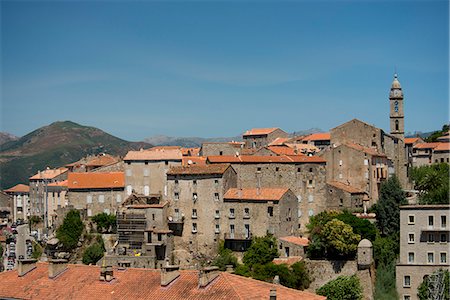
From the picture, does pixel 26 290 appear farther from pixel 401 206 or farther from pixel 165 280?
pixel 401 206

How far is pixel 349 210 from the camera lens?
72.4 m

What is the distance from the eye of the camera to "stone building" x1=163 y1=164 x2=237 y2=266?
70.4 m

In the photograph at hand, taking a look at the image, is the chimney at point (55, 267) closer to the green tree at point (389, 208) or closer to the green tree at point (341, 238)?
the green tree at point (341, 238)

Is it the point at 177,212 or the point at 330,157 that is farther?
the point at 330,157

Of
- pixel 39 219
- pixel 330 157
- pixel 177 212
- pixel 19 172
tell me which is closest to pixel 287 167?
pixel 330 157

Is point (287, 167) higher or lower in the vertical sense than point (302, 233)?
higher

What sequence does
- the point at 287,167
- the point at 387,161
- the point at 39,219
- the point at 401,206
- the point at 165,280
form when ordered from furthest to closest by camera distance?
the point at 39,219
the point at 387,161
the point at 287,167
the point at 401,206
the point at 165,280

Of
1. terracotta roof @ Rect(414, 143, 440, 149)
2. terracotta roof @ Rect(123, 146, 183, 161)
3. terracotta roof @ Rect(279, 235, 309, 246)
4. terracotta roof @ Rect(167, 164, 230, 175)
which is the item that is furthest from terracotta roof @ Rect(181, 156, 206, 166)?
terracotta roof @ Rect(414, 143, 440, 149)

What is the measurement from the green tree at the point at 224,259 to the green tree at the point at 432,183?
60.2 ft

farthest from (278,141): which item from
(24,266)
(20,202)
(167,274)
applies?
(167,274)

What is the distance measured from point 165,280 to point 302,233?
34.7 meters

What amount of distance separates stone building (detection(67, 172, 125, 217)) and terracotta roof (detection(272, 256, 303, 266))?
20213 millimetres

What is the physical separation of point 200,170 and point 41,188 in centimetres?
3204

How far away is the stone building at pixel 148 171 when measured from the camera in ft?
246
